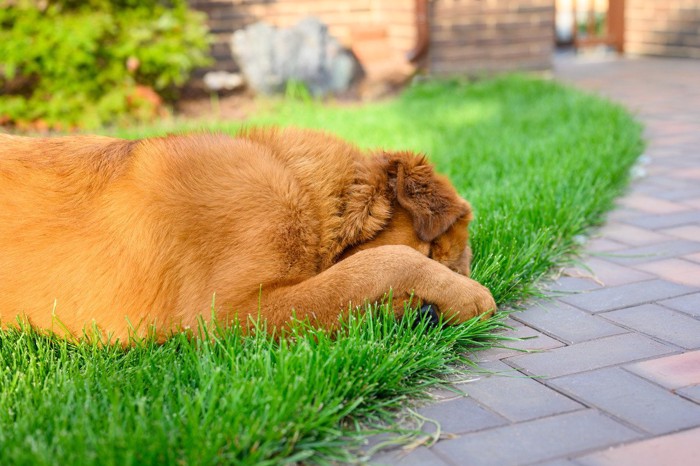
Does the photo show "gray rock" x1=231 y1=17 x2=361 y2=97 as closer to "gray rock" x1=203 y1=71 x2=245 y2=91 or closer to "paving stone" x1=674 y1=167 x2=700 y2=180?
"gray rock" x1=203 y1=71 x2=245 y2=91

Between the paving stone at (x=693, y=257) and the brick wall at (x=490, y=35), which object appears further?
the brick wall at (x=490, y=35)

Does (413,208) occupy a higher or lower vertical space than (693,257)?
higher

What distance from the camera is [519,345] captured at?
286 centimetres

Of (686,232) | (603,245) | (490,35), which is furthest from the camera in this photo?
(490,35)

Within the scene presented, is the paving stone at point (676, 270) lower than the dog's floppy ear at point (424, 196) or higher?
lower

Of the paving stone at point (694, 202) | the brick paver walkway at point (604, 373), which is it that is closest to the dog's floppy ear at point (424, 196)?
the brick paver walkway at point (604, 373)

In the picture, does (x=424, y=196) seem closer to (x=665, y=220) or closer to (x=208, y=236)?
(x=208, y=236)

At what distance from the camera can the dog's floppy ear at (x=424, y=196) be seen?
2896 mm

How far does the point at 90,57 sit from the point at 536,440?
6.93 meters

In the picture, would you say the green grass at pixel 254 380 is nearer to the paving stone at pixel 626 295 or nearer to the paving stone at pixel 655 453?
the paving stone at pixel 626 295

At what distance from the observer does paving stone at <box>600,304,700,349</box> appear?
2.84m

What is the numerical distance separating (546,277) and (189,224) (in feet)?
5.65

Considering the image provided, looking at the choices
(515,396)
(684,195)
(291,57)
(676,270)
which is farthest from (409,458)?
(291,57)

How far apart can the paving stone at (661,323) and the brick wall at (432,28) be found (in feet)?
23.7
